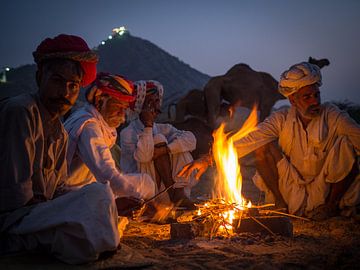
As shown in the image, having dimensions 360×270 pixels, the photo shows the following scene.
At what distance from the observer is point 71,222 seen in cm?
249

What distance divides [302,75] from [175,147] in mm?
1864

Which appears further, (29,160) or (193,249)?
(193,249)

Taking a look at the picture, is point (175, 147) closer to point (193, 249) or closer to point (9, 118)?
point (193, 249)

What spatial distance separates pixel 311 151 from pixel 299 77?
0.85 metres

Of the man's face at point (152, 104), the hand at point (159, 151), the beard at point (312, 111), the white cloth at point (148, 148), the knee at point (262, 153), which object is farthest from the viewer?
the man's face at point (152, 104)

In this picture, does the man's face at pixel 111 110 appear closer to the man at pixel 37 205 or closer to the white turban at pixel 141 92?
the white turban at pixel 141 92

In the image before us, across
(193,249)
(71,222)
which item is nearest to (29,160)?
(71,222)

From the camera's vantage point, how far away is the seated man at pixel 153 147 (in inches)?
201

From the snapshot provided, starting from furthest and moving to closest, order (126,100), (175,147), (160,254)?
(175,147) < (126,100) < (160,254)

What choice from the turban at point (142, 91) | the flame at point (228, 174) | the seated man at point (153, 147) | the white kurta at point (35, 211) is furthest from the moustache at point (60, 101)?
the turban at point (142, 91)

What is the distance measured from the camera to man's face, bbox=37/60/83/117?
118 inches

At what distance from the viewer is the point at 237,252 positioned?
304 cm

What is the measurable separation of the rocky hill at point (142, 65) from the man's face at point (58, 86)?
54897mm

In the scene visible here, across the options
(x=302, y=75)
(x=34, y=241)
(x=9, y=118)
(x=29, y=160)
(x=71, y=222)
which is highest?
(x=302, y=75)
